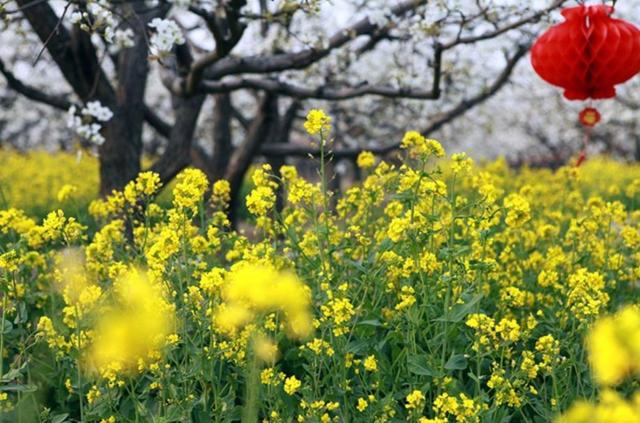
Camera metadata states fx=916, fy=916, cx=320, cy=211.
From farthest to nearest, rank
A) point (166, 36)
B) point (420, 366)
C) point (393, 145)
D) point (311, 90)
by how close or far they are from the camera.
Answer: point (393, 145)
point (311, 90)
point (166, 36)
point (420, 366)

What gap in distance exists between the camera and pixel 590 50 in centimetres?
368

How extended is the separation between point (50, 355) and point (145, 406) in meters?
0.77

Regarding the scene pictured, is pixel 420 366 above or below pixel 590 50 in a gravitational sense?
below

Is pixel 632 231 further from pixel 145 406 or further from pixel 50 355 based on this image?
pixel 50 355

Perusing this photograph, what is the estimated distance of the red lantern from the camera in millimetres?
3633

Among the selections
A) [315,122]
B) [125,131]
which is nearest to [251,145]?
[125,131]

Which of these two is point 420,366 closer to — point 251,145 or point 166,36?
point 166,36

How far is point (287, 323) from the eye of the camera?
3.04 meters

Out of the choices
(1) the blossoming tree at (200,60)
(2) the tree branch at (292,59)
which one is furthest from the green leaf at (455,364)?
(2) the tree branch at (292,59)

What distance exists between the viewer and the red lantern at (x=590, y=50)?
363 cm

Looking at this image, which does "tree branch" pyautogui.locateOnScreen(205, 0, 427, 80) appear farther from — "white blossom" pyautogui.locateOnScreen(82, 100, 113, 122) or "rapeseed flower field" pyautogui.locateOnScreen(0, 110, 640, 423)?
"rapeseed flower field" pyautogui.locateOnScreen(0, 110, 640, 423)

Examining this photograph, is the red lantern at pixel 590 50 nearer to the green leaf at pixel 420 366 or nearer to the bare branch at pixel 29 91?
the green leaf at pixel 420 366

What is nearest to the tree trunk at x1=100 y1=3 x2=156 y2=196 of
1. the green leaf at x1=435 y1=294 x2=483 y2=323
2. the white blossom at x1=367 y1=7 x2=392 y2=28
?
the white blossom at x1=367 y1=7 x2=392 y2=28

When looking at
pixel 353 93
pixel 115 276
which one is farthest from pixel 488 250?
pixel 353 93
